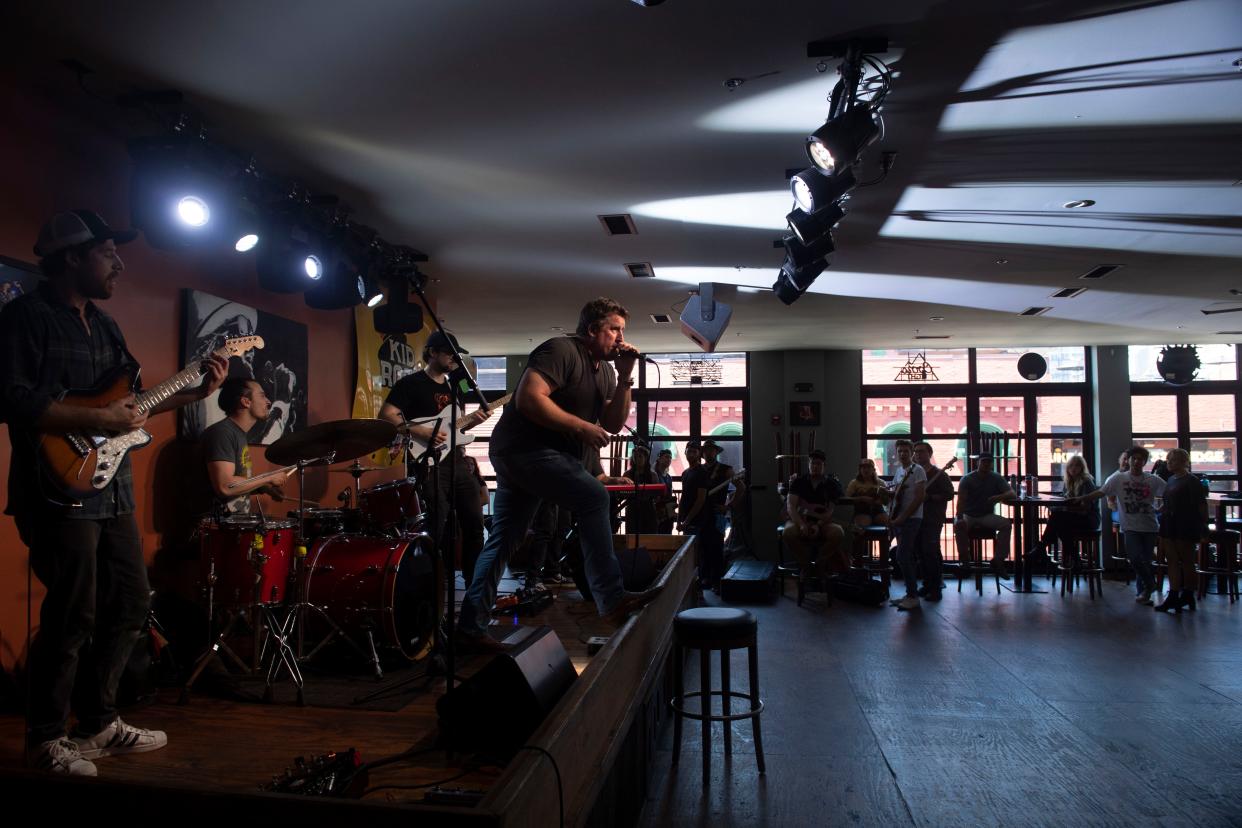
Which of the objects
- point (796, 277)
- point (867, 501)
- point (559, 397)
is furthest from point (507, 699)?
point (867, 501)

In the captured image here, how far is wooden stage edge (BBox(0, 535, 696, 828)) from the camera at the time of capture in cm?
140

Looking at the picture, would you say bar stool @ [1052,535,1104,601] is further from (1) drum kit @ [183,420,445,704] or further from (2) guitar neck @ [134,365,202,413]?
(2) guitar neck @ [134,365,202,413]

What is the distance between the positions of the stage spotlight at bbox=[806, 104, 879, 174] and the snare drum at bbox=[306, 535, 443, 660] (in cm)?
267

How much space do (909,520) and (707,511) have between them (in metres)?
2.33

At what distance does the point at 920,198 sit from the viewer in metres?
5.21

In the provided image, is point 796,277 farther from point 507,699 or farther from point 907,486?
point 907,486

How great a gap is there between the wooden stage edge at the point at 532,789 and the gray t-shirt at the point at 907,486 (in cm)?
629

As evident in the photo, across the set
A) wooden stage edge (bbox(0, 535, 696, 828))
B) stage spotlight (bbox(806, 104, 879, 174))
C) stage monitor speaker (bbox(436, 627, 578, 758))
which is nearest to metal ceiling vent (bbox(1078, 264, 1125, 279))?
stage spotlight (bbox(806, 104, 879, 174))

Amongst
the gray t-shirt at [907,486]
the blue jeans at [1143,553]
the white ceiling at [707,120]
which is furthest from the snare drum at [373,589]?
the blue jeans at [1143,553]

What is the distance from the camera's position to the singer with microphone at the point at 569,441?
324 cm

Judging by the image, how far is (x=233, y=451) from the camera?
402cm

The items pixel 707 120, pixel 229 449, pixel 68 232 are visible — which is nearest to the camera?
pixel 68 232

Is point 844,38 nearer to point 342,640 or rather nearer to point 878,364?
point 342,640

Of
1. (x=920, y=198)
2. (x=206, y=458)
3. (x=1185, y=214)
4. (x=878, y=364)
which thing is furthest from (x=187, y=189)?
(x=878, y=364)
